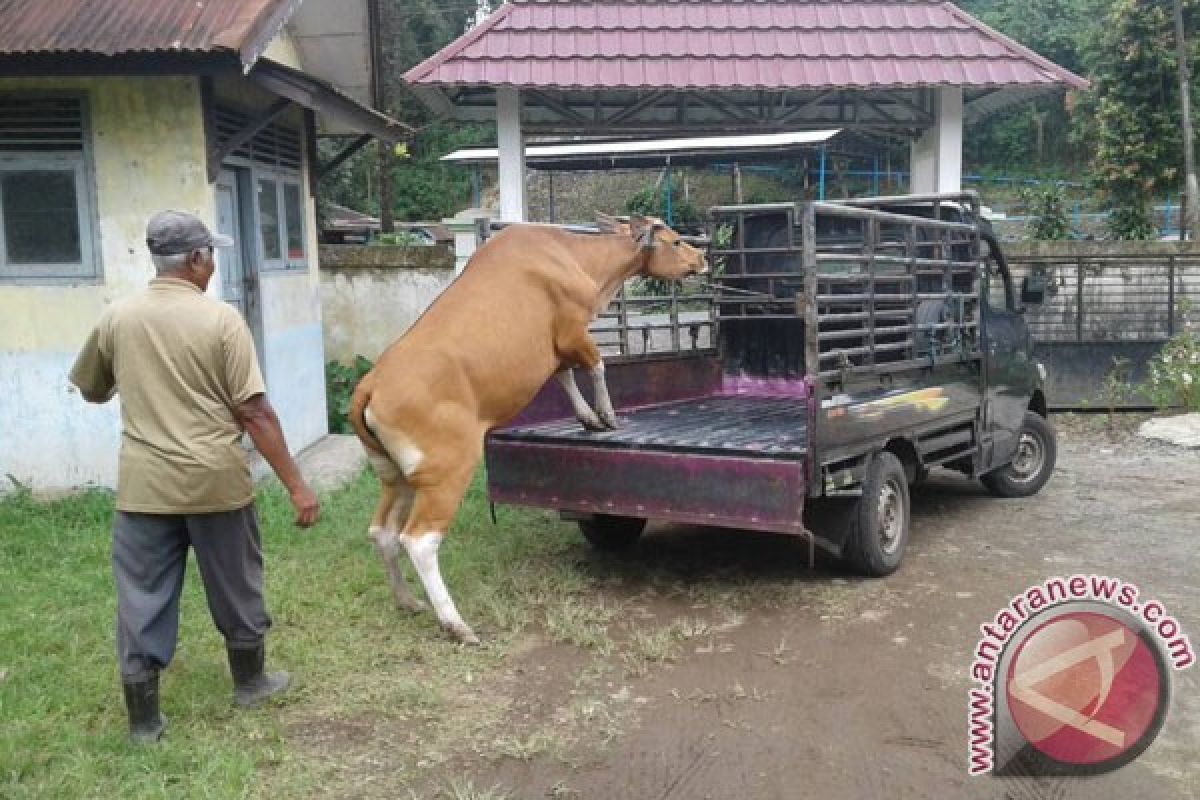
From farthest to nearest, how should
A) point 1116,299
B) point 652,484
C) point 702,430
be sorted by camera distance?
1. point 1116,299
2. point 702,430
3. point 652,484

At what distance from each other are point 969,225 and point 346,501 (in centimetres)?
452

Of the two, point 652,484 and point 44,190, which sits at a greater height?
point 44,190

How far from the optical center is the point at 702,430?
576 cm

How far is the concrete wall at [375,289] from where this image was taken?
1036 cm

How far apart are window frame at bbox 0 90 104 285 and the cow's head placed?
3568 millimetres

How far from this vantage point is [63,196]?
7.06m

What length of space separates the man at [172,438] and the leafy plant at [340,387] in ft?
18.5

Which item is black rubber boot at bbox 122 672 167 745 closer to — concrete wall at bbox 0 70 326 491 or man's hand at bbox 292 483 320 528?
man's hand at bbox 292 483 320 528

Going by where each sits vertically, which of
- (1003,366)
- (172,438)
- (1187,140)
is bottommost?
(1003,366)

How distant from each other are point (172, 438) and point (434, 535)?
1.32 m

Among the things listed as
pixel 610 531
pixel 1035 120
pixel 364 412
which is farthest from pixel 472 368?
pixel 1035 120

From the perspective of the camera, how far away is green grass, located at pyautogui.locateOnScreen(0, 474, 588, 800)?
3615 millimetres

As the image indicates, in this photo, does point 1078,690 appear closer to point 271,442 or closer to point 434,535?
point 434,535

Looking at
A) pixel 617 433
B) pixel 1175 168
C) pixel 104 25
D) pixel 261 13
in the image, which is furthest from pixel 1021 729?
pixel 1175 168
